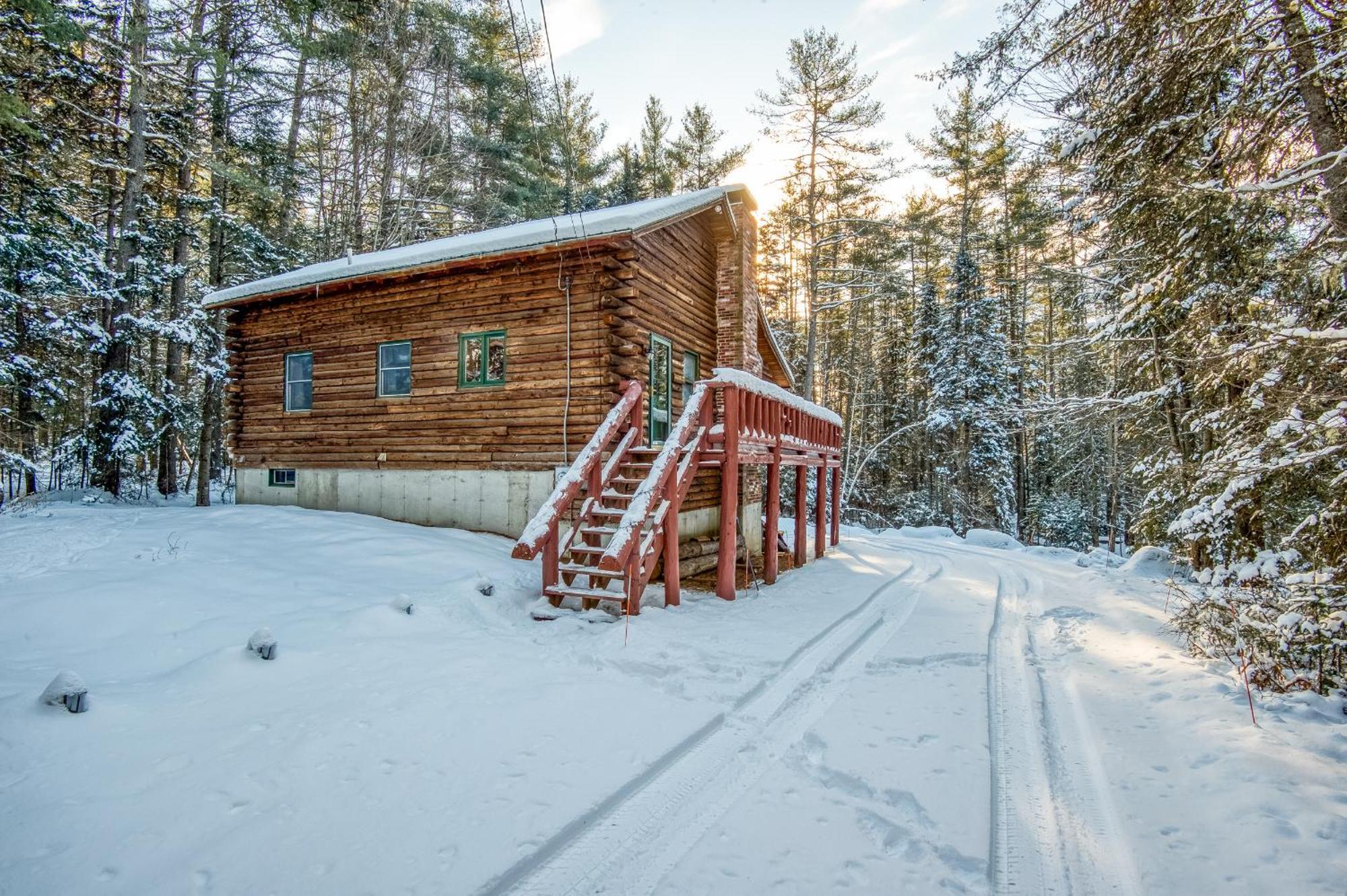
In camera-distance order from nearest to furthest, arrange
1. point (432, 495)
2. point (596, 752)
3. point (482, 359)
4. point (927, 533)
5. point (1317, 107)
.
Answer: point (596, 752)
point (1317, 107)
point (482, 359)
point (432, 495)
point (927, 533)

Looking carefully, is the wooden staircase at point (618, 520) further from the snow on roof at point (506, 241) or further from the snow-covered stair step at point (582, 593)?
the snow on roof at point (506, 241)

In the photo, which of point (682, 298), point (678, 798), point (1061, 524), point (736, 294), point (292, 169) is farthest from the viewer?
point (1061, 524)

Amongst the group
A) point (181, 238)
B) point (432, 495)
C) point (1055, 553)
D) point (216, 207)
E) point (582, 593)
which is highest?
point (216, 207)

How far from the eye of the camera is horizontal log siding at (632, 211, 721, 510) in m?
9.55

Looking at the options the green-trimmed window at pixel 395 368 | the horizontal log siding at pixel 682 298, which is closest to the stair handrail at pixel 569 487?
the horizontal log siding at pixel 682 298

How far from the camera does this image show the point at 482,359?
9578mm

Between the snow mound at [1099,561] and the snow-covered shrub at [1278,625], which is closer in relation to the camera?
the snow-covered shrub at [1278,625]

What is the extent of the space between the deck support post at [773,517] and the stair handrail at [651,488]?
6.22 feet

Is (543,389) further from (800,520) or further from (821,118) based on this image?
(821,118)

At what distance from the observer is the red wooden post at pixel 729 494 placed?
7426 mm

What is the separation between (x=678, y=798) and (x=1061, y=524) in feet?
91.9

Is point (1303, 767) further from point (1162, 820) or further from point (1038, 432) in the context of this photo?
point (1038, 432)

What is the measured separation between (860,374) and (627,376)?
22959 mm

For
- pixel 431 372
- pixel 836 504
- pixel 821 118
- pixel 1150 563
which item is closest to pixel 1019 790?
pixel 431 372
